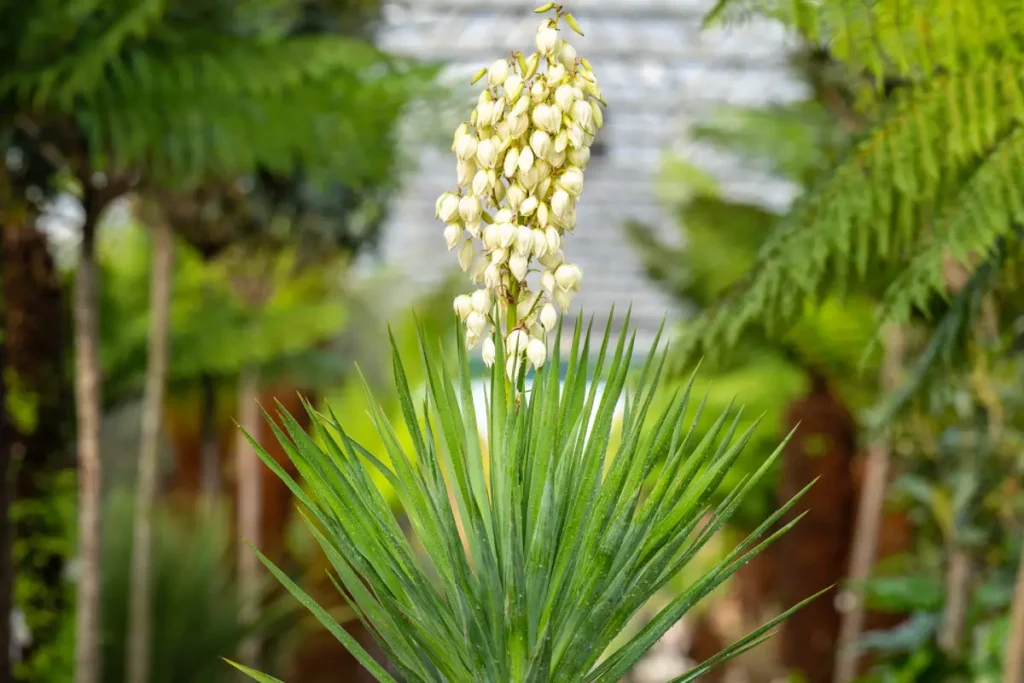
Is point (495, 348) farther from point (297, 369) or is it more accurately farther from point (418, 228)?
point (418, 228)

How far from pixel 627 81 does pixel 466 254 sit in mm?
12207

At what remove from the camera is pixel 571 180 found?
3.95 ft

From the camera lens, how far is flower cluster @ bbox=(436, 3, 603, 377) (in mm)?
1198

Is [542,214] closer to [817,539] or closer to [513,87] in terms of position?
[513,87]

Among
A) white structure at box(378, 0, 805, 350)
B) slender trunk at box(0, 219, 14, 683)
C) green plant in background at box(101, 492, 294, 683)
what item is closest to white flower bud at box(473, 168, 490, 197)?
slender trunk at box(0, 219, 14, 683)

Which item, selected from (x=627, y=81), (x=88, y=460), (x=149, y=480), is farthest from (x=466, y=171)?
(x=627, y=81)

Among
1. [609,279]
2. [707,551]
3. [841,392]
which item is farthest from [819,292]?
[609,279]

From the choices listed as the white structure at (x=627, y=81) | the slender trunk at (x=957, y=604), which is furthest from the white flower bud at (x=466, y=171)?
the white structure at (x=627, y=81)

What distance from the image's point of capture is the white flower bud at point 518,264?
1.20 meters

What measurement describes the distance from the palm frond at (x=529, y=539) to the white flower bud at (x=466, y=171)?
0.20 meters

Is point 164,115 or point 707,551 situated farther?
point 707,551

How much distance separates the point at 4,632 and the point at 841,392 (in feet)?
15.5

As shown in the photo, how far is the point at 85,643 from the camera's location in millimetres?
3197

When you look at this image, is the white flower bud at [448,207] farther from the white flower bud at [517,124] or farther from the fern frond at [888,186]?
the fern frond at [888,186]
